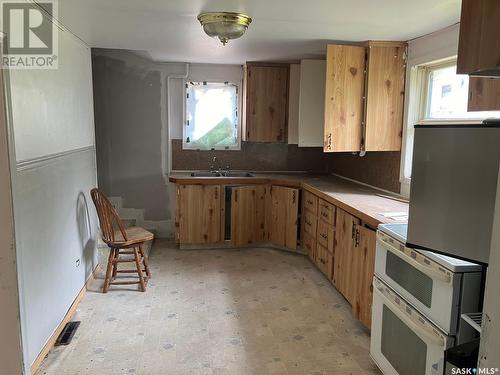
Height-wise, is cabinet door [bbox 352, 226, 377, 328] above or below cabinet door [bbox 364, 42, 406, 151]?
below

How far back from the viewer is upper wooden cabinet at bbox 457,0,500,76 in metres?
1.21

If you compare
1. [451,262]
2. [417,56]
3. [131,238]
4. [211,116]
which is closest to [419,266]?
[451,262]

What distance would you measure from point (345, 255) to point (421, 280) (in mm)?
1300

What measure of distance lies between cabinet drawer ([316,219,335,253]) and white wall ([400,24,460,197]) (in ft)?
2.26

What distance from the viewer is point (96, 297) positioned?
3.32m

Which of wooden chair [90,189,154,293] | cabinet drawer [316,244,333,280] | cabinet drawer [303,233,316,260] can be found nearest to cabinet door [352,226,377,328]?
cabinet drawer [316,244,333,280]

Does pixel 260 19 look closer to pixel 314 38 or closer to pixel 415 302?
pixel 314 38

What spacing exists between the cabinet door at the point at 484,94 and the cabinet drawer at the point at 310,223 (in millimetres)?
2072

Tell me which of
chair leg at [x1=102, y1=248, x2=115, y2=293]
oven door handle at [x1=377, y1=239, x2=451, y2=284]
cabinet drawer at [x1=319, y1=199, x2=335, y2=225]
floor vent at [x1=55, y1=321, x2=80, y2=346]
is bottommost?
floor vent at [x1=55, y1=321, x2=80, y2=346]

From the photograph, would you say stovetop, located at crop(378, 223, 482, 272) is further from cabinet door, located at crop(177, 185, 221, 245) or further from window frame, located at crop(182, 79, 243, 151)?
window frame, located at crop(182, 79, 243, 151)

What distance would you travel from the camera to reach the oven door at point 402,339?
5.61 ft

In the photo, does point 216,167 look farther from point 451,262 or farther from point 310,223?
point 451,262

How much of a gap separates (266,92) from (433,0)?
99.9 inches

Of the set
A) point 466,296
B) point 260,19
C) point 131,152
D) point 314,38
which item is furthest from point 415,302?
point 131,152
